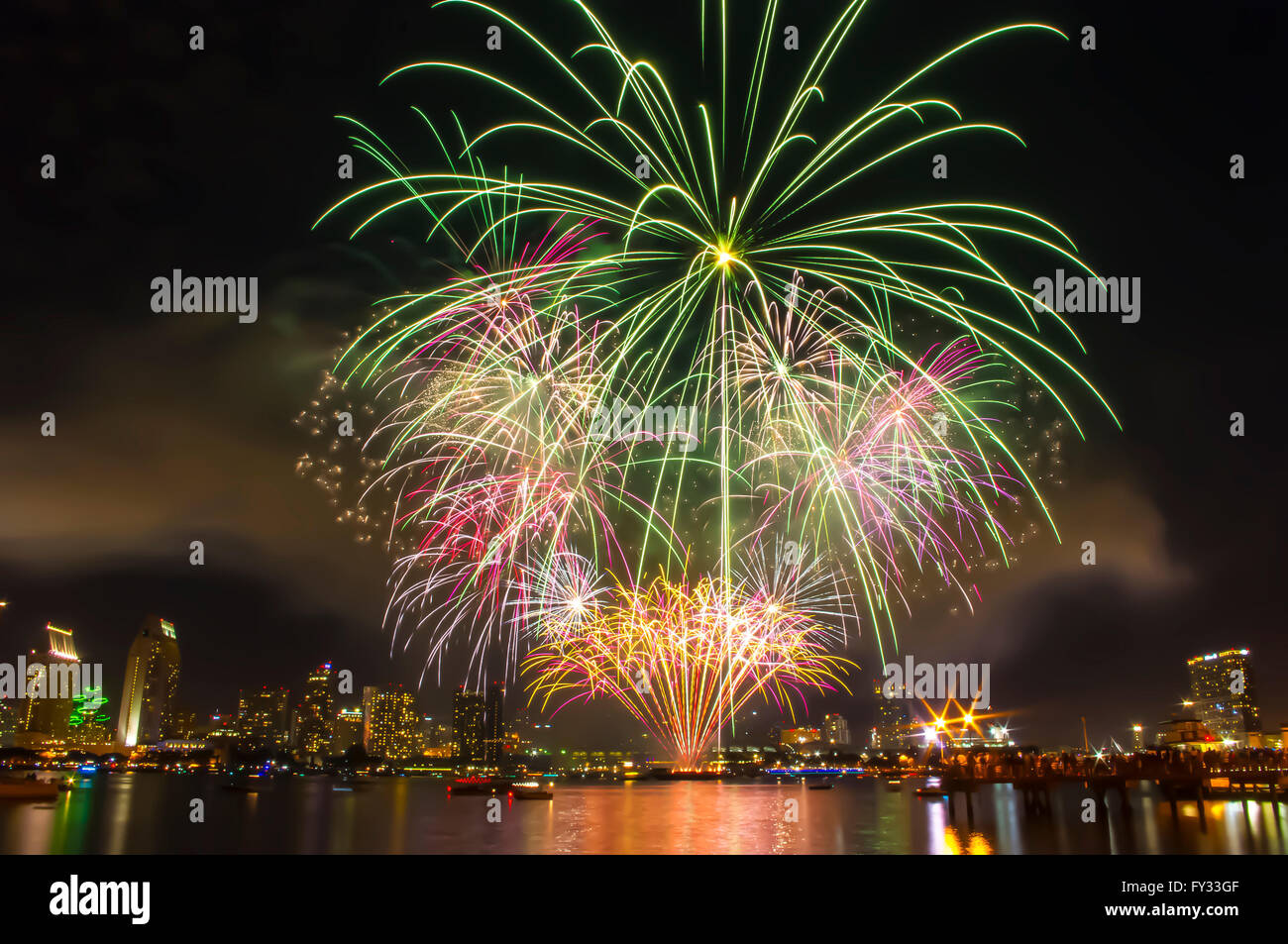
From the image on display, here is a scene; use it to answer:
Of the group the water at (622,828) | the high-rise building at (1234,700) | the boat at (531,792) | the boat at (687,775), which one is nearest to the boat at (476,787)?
the boat at (531,792)

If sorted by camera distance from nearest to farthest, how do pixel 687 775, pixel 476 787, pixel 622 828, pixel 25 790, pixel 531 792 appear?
pixel 622 828 < pixel 25 790 < pixel 531 792 < pixel 476 787 < pixel 687 775

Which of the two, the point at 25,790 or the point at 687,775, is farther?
the point at 687,775

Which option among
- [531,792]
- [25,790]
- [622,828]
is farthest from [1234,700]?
[25,790]

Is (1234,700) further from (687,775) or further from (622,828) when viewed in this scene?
(622,828)

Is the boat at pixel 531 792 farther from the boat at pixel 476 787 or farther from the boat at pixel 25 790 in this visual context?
the boat at pixel 25 790
